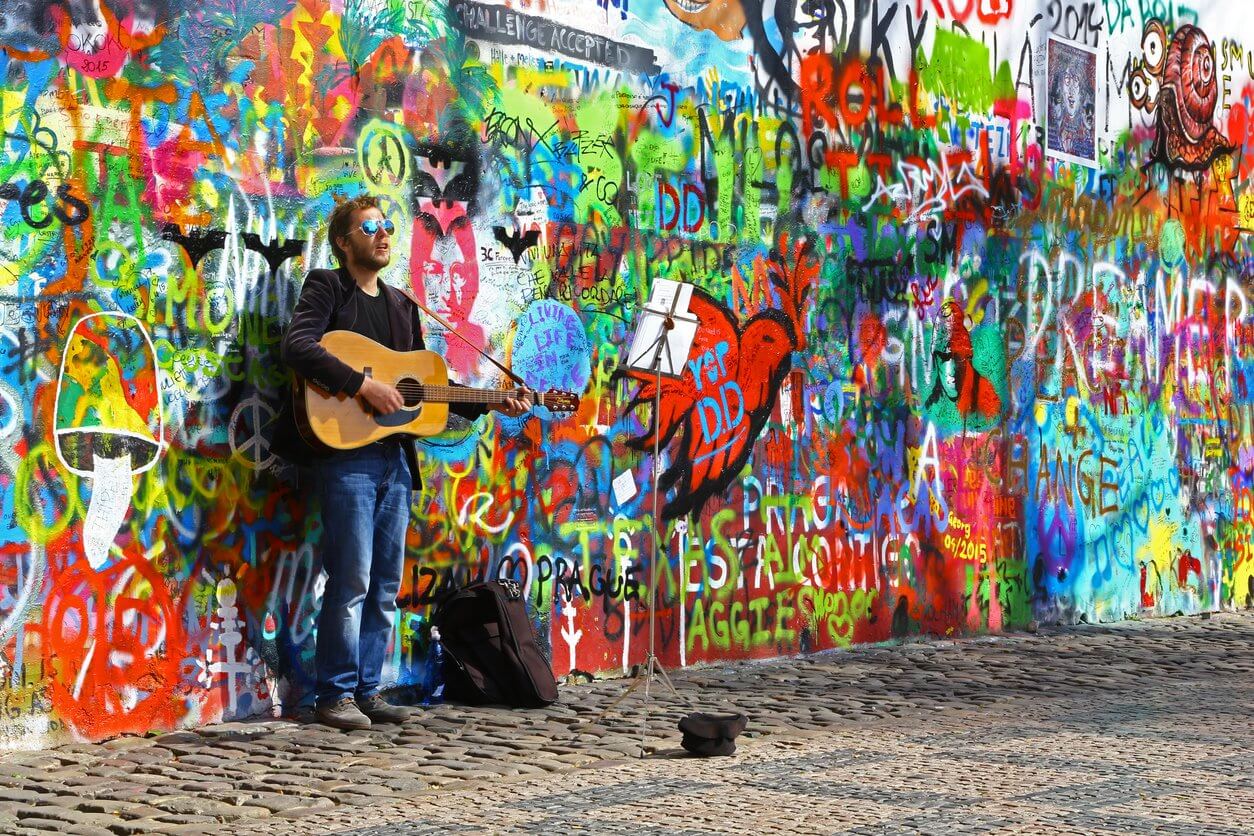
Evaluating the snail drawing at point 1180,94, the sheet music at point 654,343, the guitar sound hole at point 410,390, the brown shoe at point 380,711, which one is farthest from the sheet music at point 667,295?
the snail drawing at point 1180,94

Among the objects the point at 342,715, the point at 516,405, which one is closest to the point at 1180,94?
the point at 516,405

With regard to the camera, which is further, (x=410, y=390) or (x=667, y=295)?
(x=667, y=295)

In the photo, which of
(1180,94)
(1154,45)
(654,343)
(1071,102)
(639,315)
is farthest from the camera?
(1180,94)

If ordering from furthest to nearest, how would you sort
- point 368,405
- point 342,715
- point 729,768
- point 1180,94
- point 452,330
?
point 1180,94
point 452,330
point 368,405
point 342,715
point 729,768

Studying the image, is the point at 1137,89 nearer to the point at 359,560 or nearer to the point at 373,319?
the point at 373,319

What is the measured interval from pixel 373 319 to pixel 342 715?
1.67 m

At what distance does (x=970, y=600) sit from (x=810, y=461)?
1748 millimetres

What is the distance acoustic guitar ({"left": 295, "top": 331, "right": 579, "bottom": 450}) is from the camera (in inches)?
300

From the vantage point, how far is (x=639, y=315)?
9539 mm

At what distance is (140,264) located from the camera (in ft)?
24.2

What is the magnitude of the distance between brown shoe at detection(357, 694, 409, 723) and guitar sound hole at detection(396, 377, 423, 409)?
126 cm

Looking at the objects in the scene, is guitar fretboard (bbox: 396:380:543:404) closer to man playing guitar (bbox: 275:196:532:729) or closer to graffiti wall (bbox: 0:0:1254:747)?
man playing guitar (bbox: 275:196:532:729)

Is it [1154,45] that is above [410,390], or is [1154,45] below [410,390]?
above

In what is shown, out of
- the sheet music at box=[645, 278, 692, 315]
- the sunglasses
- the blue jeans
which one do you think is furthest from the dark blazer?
the sheet music at box=[645, 278, 692, 315]
